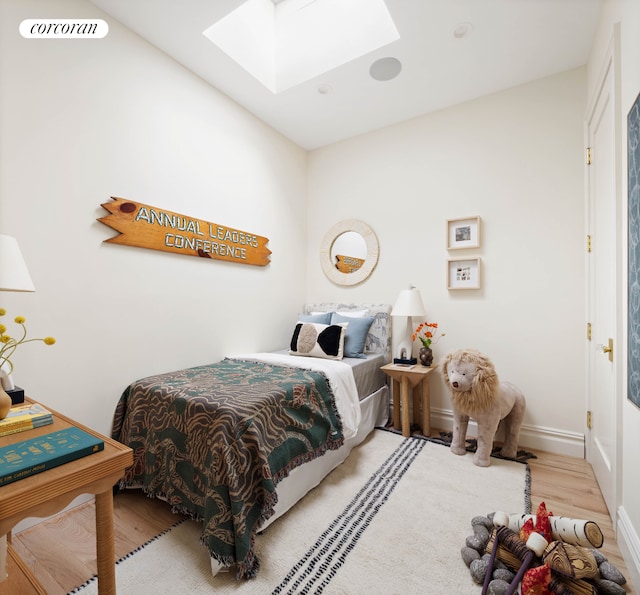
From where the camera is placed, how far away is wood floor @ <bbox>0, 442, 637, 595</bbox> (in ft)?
4.68

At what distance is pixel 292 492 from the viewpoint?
1.81m

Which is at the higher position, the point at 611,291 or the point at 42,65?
the point at 42,65

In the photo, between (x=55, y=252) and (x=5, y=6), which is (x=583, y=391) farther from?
(x=5, y=6)

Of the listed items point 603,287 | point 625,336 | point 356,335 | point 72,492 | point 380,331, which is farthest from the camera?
point 380,331

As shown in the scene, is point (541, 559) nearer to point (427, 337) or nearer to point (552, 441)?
point (552, 441)

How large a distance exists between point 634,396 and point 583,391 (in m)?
1.32

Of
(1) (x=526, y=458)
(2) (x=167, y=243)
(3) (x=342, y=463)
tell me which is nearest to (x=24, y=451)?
(2) (x=167, y=243)

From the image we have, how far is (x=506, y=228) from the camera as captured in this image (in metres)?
2.75

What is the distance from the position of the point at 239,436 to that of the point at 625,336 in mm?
1766

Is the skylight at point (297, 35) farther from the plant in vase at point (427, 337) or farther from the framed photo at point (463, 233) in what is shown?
the plant in vase at point (427, 337)

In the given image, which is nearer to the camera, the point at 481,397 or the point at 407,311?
the point at 481,397

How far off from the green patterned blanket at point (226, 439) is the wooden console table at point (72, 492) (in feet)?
1.63

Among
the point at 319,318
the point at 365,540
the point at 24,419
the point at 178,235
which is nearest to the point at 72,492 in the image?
the point at 24,419

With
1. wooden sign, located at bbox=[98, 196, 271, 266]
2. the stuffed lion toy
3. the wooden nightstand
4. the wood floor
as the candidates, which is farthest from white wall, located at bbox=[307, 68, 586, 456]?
wooden sign, located at bbox=[98, 196, 271, 266]
